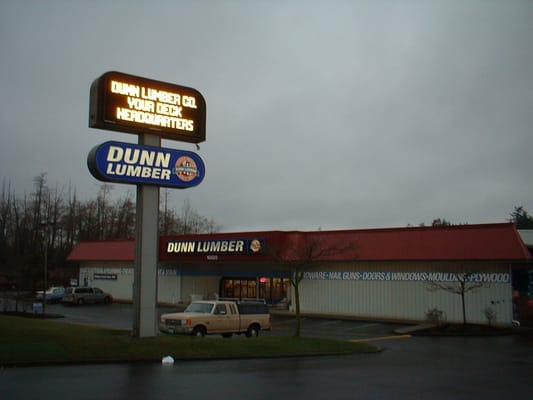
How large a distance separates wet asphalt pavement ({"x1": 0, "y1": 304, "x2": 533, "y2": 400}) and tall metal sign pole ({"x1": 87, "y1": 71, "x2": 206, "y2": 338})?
466 centimetres

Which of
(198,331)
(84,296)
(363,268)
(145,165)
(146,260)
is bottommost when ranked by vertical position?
(198,331)

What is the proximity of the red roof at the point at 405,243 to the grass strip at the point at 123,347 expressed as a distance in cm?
985

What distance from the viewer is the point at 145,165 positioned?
20.4m

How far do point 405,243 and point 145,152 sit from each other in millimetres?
21015

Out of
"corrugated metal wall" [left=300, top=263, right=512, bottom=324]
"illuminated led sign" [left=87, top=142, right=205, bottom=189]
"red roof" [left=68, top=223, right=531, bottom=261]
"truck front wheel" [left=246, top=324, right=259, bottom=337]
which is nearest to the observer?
"illuminated led sign" [left=87, top=142, right=205, bottom=189]

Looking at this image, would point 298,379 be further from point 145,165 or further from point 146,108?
point 146,108

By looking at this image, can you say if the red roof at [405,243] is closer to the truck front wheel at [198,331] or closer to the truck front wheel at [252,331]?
Answer: the truck front wheel at [252,331]

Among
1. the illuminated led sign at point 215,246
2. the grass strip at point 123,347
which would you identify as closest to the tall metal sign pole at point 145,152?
the grass strip at point 123,347

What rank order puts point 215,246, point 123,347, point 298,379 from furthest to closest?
point 215,246 → point 123,347 → point 298,379

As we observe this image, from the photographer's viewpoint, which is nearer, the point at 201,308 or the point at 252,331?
the point at 201,308

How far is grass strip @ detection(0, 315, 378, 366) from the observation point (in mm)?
15914

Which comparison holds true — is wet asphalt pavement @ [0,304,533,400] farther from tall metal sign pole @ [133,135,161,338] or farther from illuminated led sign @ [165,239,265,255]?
illuminated led sign @ [165,239,265,255]

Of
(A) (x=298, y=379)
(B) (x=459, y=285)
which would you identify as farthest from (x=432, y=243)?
(A) (x=298, y=379)

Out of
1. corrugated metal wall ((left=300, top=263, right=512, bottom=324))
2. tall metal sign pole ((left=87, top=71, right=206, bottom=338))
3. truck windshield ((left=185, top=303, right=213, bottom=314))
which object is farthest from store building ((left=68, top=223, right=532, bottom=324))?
tall metal sign pole ((left=87, top=71, right=206, bottom=338))
